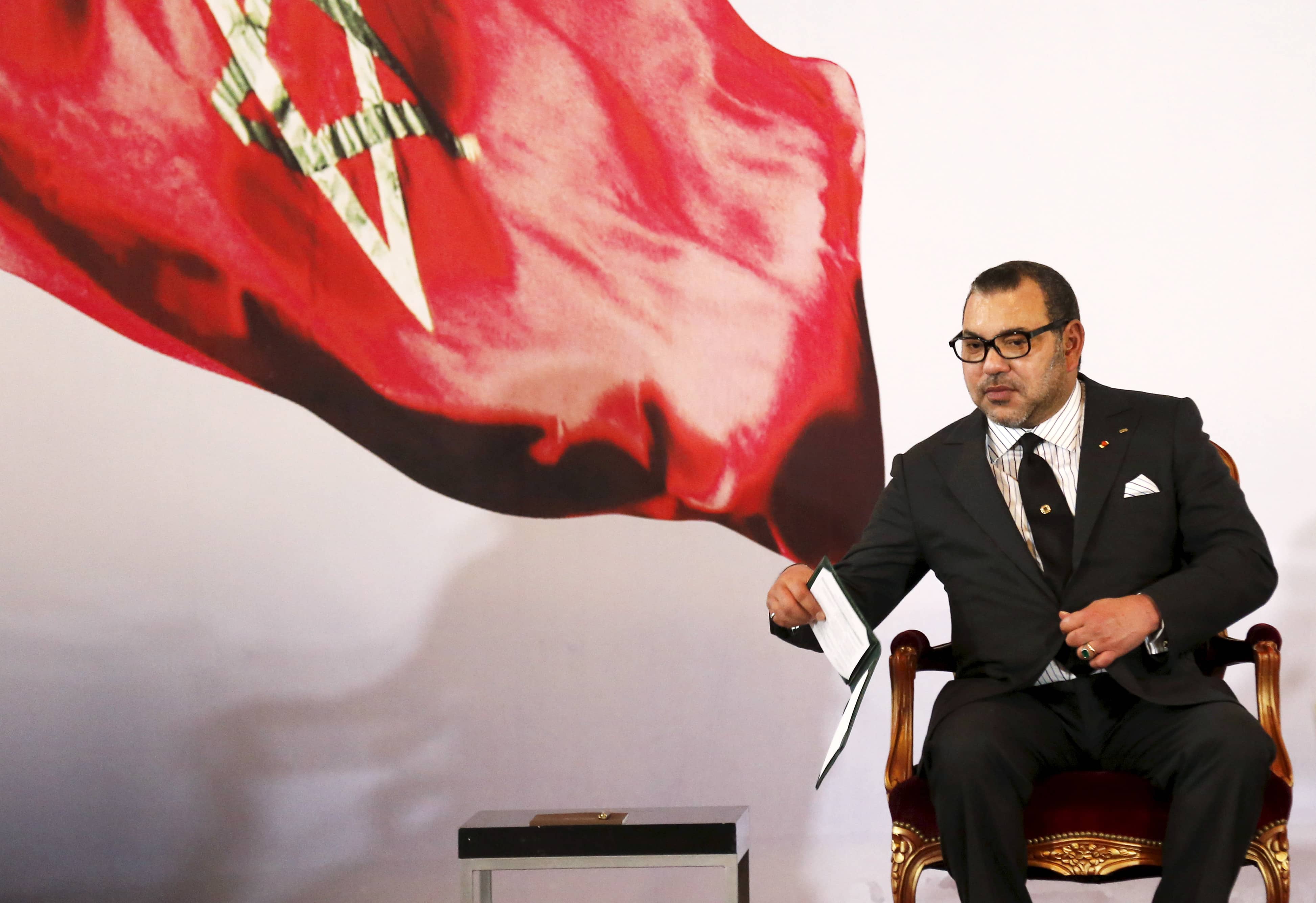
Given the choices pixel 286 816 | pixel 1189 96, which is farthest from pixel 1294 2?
pixel 286 816

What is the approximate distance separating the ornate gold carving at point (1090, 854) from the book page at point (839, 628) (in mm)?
438

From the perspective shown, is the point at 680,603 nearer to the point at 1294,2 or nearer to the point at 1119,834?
the point at 1119,834

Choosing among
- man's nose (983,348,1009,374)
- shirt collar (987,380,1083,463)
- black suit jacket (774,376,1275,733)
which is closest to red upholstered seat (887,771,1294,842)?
black suit jacket (774,376,1275,733)

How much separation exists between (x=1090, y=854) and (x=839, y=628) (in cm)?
55

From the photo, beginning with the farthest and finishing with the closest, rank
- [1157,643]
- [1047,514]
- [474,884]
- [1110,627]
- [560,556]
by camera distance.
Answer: [560,556], [1047,514], [474,884], [1157,643], [1110,627]

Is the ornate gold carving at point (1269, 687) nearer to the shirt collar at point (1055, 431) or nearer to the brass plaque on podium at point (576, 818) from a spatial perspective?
the shirt collar at point (1055, 431)

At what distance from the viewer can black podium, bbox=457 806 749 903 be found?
7.34ft

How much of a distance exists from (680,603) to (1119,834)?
154 cm

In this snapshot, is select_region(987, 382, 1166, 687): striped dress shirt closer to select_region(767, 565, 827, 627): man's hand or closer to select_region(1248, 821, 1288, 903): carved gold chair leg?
select_region(767, 565, 827, 627): man's hand

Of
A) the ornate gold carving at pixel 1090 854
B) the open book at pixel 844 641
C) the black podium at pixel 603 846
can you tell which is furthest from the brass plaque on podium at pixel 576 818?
the ornate gold carving at pixel 1090 854

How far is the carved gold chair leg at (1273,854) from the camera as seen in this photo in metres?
2.10

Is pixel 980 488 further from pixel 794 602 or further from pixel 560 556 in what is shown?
pixel 560 556

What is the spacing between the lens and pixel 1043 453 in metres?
2.48

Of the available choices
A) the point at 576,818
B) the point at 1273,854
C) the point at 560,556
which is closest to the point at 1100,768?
the point at 1273,854
